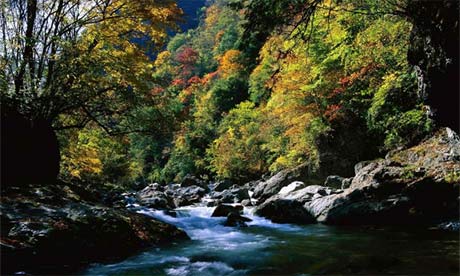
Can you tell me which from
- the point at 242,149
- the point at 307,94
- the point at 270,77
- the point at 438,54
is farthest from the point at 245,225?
the point at 242,149

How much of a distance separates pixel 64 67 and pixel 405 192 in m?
9.85

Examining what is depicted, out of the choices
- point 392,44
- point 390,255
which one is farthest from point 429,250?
point 392,44

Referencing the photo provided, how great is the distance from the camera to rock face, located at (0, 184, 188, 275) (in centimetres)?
652

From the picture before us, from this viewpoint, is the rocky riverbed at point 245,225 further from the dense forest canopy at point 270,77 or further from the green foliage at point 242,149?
the green foliage at point 242,149

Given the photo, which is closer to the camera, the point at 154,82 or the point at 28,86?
the point at 28,86

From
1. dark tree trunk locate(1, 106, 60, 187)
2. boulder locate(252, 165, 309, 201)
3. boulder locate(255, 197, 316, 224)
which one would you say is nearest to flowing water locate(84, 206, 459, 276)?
boulder locate(255, 197, 316, 224)

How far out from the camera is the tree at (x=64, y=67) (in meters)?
10.4

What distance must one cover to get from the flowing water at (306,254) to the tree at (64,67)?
499 cm

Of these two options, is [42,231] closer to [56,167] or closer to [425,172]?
[56,167]

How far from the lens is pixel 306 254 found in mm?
7496

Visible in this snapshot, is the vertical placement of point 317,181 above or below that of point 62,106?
below

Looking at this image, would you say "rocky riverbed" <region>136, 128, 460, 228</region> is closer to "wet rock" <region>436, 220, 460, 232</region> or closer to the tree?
"wet rock" <region>436, 220, 460, 232</region>

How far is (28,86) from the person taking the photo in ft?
35.1

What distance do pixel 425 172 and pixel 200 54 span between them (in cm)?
6464
